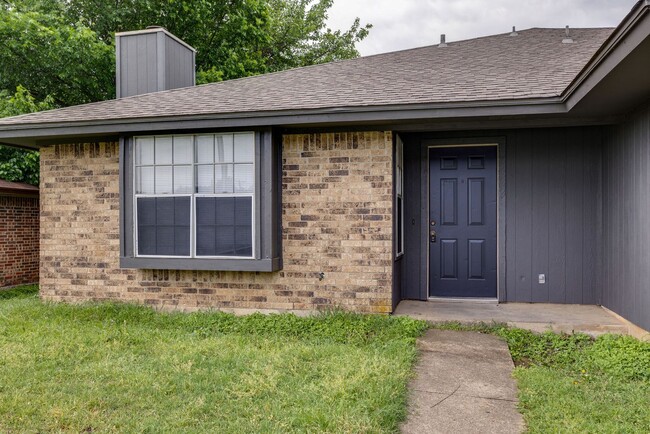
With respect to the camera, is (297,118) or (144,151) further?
(144,151)

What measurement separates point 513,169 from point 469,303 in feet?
5.83

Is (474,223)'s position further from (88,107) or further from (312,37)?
(312,37)

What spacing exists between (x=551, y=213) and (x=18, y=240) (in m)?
9.20

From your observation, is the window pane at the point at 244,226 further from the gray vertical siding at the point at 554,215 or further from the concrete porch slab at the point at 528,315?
the gray vertical siding at the point at 554,215

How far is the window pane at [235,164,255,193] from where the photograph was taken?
5.31 metres

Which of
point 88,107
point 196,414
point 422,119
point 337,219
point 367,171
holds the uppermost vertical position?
point 88,107

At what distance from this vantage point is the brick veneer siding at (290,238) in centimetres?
522

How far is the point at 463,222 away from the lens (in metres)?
6.01

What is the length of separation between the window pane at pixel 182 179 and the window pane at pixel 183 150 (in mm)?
85

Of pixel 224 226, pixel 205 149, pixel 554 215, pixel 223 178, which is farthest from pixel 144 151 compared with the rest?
pixel 554 215

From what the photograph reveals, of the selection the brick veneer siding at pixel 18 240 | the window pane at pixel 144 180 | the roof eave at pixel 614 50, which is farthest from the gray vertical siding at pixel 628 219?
the brick veneer siding at pixel 18 240

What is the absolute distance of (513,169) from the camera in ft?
19.0

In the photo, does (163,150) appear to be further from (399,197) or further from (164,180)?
(399,197)

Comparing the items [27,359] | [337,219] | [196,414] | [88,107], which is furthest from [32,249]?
[196,414]
